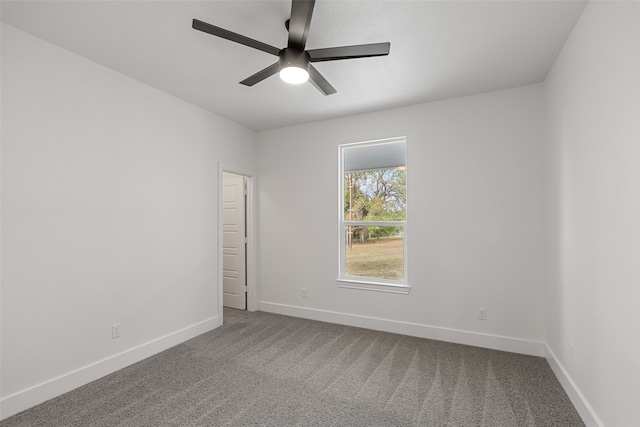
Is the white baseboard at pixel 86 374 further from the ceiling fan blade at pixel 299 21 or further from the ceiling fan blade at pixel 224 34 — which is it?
the ceiling fan blade at pixel 299 21

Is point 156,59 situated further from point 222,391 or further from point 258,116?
point 222,391

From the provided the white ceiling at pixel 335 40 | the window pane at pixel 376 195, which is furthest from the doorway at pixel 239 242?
the white ceiling at pixel 335 40

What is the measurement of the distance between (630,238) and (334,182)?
9.86 ft

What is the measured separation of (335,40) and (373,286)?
2.76 metres

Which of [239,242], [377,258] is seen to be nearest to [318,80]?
[377,258]

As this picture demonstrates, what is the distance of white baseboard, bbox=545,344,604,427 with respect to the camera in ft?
6.26

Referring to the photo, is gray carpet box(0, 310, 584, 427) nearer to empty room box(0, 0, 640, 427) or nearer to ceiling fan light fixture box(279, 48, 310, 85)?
empty room box(0, 0, 640, 427)

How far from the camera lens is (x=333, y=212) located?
13.6ft

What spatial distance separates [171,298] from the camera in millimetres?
3354

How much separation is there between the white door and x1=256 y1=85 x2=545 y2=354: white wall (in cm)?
81

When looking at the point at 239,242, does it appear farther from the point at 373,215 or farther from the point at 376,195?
the point at 376,195

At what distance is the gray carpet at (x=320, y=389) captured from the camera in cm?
209

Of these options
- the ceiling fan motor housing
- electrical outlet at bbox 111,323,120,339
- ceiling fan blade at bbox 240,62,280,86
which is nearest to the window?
ceiling fan blade at bbox 240,62,280,86

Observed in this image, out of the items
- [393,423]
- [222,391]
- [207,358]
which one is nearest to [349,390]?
[393,423]
